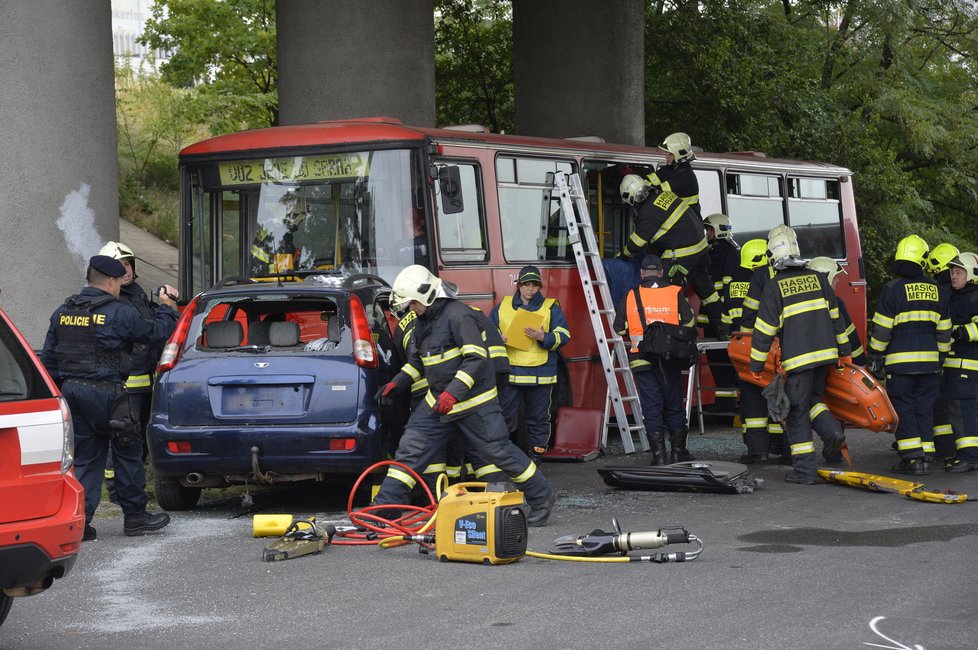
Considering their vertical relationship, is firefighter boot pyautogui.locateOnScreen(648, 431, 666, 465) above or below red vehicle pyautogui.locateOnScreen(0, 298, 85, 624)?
below

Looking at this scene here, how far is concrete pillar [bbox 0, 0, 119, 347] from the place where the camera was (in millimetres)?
12516

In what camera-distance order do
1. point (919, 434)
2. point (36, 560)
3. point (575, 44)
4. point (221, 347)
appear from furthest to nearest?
point (575, 44), point (919, 434), point (221, 347), point (36, 560)

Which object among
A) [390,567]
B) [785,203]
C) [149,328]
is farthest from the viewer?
[785,203]

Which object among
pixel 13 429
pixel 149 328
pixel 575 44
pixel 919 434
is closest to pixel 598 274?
pixel 919 434

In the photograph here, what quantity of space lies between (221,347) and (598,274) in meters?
4.76

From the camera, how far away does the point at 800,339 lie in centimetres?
1098

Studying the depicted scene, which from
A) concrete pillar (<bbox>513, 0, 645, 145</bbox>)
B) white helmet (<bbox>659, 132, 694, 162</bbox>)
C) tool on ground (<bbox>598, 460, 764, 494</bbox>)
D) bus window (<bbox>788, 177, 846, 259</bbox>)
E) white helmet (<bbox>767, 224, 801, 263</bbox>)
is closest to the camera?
tool on ground (<bbox>598, 460, 764, 494</bbox>)

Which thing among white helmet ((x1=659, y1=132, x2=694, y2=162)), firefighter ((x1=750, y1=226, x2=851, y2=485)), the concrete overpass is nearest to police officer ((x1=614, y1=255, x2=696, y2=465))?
firefighter ((x1=750, y1=226, x2=851, y2=485))

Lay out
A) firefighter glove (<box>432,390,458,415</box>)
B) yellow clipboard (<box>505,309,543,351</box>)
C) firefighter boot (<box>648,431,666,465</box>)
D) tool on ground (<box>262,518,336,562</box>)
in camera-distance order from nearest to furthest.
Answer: tool on ground (<box>262,518,336,562</box>), firefighter glove (<box>432,390,458,415</box>), yellow clipboard (<box>505,309,543,351</box>), firefighter boot (<box>648,431,666,465</box>)

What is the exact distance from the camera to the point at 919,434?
1178 cm

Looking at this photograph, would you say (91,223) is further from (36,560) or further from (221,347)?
(36,560)

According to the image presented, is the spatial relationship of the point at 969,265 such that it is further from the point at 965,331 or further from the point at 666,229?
the point at 666,229

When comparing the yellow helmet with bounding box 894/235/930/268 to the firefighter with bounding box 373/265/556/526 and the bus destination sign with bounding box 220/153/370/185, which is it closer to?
the firefighter with bounding box 373/265/556/526

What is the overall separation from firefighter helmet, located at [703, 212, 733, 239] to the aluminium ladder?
1929 millimetres
